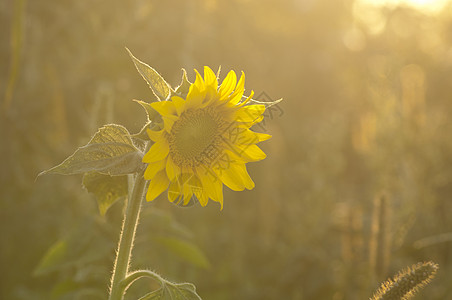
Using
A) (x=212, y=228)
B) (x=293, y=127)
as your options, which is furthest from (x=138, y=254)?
(x=293, y=127)

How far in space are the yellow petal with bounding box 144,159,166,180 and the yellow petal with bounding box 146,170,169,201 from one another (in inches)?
0.8

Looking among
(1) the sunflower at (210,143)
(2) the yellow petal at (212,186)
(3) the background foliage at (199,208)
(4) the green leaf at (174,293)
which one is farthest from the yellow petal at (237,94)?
(3) the background foliage at (199,208)

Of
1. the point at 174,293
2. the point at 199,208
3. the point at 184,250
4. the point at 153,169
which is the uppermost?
the point at 199,208

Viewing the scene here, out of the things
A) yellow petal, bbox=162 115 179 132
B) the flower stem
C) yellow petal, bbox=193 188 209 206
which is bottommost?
the flower stem

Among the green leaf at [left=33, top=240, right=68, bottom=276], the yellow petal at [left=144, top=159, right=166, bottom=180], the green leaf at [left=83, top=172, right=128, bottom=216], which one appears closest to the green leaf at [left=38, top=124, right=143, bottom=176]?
the yellow petal at [left=144, top=159, right=166, bottom=180]

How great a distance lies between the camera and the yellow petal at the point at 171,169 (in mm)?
696

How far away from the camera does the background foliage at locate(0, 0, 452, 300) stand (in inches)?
57.4

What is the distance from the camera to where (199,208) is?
7.87ft

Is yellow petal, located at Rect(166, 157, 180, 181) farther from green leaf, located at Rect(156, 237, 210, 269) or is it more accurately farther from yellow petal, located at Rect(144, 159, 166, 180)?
green leaf, located at Rect(156, 237, 210, 269)

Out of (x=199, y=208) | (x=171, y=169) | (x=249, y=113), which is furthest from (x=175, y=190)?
(x=199, y=208)

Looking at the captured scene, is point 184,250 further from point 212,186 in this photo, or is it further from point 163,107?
point 163,107

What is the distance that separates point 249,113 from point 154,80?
14 cm

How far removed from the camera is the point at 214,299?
194cm

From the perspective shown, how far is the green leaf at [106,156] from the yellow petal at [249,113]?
15 cm
